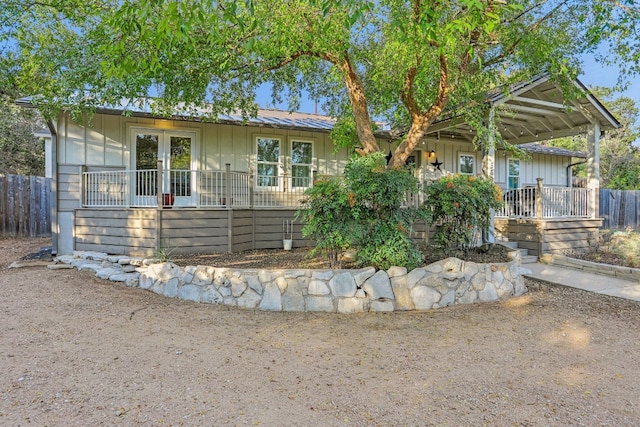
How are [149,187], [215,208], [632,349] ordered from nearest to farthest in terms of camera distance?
1. [632,349]
2. [215,208]
3. [149,187]

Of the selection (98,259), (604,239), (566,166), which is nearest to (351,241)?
(98,259)

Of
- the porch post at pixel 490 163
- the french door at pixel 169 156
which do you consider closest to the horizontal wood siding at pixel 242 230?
the french door at pixel 169 156

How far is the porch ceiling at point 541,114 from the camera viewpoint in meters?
8.77

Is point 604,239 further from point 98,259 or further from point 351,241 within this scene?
point 98,259

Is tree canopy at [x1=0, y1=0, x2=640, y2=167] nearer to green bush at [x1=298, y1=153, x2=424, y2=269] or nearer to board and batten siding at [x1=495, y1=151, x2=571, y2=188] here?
green bush at [x1=298, y1=153, x2=424, y2=269]

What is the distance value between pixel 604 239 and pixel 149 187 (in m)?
11.9

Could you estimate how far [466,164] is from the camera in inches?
558

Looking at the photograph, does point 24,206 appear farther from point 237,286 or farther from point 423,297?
point 423,297

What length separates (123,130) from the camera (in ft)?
30.7

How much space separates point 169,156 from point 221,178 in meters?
2.06

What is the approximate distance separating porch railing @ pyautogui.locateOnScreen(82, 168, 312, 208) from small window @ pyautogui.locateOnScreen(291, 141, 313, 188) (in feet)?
0.15

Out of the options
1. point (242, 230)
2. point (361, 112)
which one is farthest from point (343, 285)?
point (242, 230)

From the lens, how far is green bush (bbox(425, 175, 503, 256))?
21.1 ft

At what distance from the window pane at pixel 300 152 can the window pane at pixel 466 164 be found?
5920 millimetres
